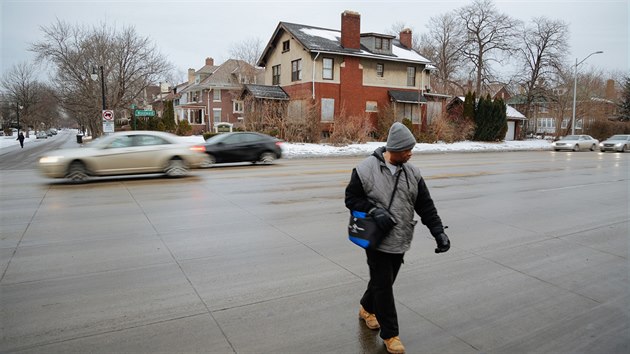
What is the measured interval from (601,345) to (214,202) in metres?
7.74

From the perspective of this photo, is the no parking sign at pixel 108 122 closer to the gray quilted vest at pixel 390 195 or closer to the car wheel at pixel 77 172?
the car wheel at pixel 77 172

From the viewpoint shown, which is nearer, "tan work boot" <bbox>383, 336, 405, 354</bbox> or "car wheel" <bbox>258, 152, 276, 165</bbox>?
"tan work boot" <bbox>383, 336, 405, 354</bbox>

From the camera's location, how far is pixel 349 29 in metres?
37.3

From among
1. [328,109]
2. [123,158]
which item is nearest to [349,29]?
[328,109]

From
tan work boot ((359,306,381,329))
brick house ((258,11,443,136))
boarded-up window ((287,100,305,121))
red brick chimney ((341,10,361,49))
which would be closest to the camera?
tan work boot ((359,306,381,329))

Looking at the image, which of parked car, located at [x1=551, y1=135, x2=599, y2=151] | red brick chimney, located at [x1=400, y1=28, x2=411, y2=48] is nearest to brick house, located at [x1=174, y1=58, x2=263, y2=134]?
red brick chimney, located at [x1=400, y1=28, x2=411, y2=48]

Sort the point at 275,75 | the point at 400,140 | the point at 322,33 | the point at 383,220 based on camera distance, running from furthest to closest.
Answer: the point at 275,75 < the point at 322,33 < the point at 400,140 < the point at 383,220

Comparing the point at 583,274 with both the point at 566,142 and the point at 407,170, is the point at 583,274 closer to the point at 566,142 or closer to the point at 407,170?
the point at 407,170

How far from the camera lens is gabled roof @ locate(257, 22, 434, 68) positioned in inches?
1396

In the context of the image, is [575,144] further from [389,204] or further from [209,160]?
[389,204]

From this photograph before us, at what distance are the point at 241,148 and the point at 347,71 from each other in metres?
20.9

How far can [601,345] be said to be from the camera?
3.79 m

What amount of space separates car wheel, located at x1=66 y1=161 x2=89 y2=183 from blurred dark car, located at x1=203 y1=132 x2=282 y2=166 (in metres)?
5.61

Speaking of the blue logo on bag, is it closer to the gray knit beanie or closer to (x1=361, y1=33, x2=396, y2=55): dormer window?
the gray knit beanie
